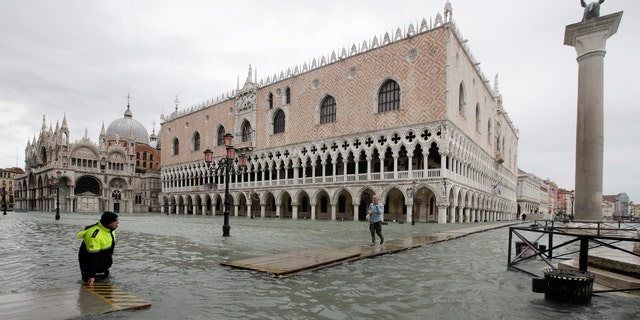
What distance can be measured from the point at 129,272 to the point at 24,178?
261 feet

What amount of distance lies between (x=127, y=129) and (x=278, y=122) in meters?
47.2

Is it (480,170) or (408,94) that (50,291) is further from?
(480,170)

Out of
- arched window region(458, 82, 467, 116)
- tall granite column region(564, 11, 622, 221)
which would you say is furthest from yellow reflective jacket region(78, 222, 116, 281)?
arched window region(458, 82, 467, 116)

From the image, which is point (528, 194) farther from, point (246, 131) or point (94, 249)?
point (94, 249)

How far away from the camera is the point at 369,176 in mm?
31969

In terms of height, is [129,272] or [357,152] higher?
[357,152]

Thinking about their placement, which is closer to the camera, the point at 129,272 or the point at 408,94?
the point at 129,272

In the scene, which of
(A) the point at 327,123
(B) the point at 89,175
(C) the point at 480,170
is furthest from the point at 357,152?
(B) the point at 89,175

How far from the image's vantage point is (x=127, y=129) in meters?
76.1

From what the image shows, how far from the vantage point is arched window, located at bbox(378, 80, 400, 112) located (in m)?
31.7

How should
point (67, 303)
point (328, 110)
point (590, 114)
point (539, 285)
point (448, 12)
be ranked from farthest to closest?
point (328, 110) < point (448, 12) < point (590, 114) < point (539, 285) < point (67, 303)

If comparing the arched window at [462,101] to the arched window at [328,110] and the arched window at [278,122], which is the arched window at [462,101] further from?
the arched window at [278,122]

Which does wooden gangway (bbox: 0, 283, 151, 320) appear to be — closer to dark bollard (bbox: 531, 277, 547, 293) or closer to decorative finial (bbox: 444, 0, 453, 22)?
dark bollard (bbox: 531, 277, 547, 293)

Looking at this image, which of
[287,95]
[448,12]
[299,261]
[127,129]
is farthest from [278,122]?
[127,129]
